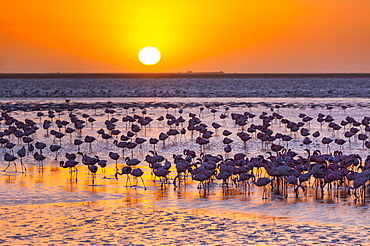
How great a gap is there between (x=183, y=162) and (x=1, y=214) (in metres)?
4.95

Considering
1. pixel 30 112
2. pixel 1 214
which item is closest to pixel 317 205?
pixel 1 214

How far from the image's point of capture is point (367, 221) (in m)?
11.7

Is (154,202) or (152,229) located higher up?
(154,202)

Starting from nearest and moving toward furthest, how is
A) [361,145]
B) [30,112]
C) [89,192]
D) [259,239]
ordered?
[259,239] → [89,192] → [361,145] → [30,112]

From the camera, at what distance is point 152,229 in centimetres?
1121

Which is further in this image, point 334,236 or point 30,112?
point 30,112

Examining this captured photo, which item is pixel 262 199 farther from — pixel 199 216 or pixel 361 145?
pixel 361 145

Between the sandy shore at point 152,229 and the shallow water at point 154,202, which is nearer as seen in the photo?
the sandy shore at point 152,229

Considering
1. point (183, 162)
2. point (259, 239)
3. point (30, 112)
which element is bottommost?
point (259, 239)

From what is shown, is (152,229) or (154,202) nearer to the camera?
(152,229)

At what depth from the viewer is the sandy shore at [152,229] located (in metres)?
10.4

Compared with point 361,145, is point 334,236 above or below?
below

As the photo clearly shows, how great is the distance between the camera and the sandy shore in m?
10.4

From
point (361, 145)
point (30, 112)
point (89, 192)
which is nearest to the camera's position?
point (89, 192)
